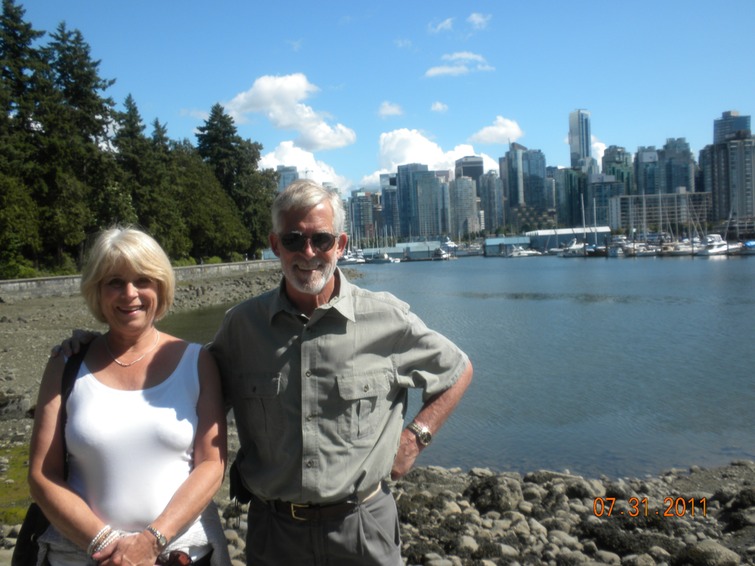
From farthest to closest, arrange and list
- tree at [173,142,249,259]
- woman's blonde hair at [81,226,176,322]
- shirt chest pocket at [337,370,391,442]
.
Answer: tree at [173,142,249,259] < shirt chest pocket at [337,370,391,442] < woman's blonde hair at [81,226,176,322]

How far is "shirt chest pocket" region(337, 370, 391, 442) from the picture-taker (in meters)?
2.73

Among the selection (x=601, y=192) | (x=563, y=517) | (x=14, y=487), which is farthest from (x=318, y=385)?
(x=601, y=192)

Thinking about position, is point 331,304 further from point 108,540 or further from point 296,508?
point 108,540

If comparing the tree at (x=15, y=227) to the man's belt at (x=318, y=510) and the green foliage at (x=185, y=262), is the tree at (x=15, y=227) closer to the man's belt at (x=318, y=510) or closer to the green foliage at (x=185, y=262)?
the green foliage at (x=185, y=262)

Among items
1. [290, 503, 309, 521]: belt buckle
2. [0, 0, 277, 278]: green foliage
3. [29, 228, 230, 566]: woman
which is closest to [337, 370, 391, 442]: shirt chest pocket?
[290, 503, 309, 521]: belt buckle

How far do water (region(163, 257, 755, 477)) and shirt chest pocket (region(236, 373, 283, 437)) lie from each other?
8109mm

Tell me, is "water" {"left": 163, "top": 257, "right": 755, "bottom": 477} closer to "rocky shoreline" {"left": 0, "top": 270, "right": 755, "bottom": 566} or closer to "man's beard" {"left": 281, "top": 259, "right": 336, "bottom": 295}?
"rocky shoreline" {"left": 0, "top": 270, "right": 755, "bottom": 566}

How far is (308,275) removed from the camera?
277 centimetres

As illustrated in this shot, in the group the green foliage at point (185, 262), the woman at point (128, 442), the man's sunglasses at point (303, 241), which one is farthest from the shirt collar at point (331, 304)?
the green foliage at point (185, 262)

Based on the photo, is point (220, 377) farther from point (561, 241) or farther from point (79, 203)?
point (561, 241)

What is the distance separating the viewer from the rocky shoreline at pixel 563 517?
19.1 ft

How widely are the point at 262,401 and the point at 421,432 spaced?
2.19 ft

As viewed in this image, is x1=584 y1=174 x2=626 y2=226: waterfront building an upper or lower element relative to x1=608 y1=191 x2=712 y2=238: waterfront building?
upper

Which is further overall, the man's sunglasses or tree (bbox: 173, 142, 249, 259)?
tree (bbox: 173, 142, 249, 259)
